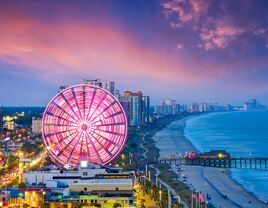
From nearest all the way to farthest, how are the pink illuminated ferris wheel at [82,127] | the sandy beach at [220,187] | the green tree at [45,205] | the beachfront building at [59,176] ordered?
1. the green tree at [45,205]
2. the beachfront building at [59,176]
3. the sandy beach at [220,187]
4. the pink illuminated ferris wheel at [82,127]

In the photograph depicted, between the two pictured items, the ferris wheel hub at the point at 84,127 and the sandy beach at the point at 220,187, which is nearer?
the sandy beach at the point at 220,187

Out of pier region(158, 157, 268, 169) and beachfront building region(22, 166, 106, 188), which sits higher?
beachfront building region(22, 166, 106, 188)

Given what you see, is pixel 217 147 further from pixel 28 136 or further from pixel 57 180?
pixel 57 180

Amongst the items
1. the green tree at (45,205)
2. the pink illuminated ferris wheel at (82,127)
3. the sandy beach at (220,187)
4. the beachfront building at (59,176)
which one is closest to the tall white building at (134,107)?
the sandy beach at (220,187)

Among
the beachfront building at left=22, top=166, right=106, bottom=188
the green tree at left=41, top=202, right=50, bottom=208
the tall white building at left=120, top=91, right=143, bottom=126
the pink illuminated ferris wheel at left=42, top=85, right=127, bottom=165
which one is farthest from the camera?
the tall white building at left=120, top=91, right=143, bottom=126

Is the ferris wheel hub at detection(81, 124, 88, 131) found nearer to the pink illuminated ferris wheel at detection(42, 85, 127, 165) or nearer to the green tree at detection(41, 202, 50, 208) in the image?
the pink illuminated ferris wheel at detection(42, 85, 127, 165)

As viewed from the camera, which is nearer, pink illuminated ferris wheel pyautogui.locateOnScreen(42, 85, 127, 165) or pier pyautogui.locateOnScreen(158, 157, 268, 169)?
pink illuminated ferris wheel pyautogui.locateOnScreen(42, 85, 127, 165)

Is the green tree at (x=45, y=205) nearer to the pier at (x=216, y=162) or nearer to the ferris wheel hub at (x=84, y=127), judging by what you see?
the ferris wheel hub at (x=84, y=127)

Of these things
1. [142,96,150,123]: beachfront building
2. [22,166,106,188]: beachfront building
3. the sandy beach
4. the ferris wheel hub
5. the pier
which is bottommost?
the sandy beach

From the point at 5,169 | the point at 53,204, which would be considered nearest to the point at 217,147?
the point at 5,169

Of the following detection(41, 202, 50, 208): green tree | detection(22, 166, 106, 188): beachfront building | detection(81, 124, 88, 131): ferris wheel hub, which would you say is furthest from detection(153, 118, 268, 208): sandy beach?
detection(41, 202, 50, 208): green tree
